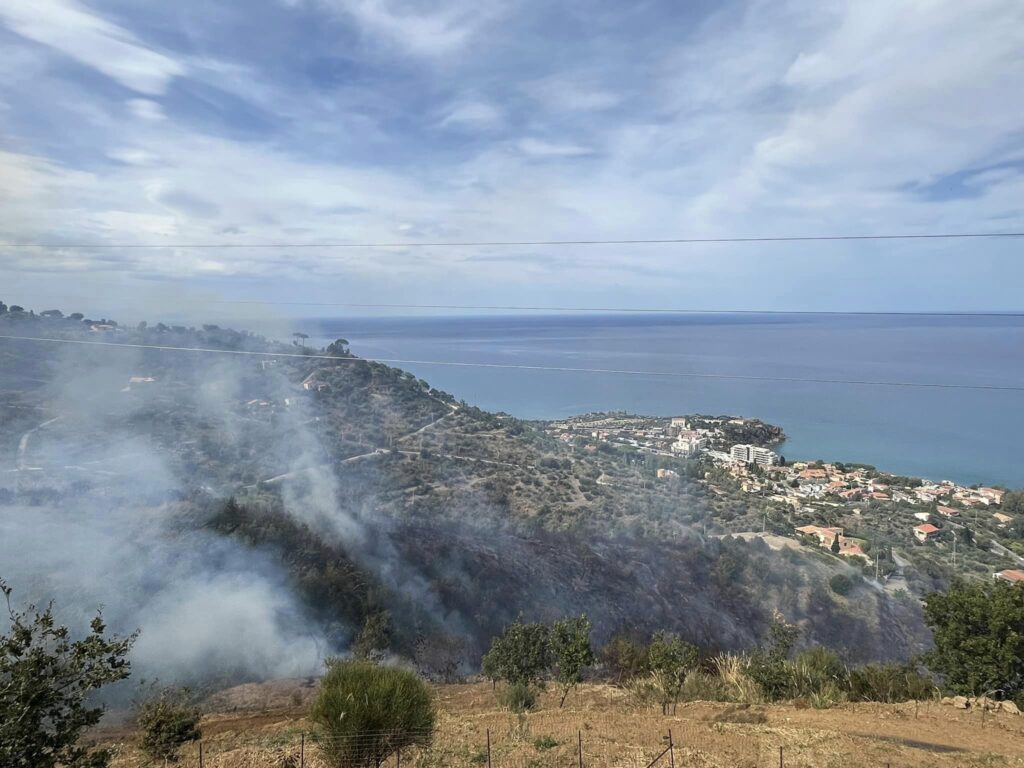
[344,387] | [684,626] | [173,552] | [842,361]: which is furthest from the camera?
[842,361]

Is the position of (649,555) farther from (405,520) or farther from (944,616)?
(944,616)

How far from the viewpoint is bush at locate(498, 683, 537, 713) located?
12.5 meters

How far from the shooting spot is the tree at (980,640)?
36.3ft

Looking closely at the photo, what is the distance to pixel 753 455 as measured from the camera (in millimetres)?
41312

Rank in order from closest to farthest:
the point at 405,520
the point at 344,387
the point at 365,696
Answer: the point at 365,696 → the point at 405,520 → the point at 344,387

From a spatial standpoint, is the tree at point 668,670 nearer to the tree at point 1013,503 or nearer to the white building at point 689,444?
the tree at point 1013,503

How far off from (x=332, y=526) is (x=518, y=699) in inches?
533

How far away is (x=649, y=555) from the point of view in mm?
27047

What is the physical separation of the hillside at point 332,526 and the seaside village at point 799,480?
10.8 feet

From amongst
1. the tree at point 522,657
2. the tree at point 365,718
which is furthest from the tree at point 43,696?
the tree at point 522,657

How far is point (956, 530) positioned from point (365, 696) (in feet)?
104

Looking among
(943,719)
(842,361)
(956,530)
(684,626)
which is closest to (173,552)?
(684,626)

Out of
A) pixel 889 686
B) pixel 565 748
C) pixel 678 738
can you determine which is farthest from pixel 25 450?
pixel 889 686

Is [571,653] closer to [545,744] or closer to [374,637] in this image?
[545,744]
